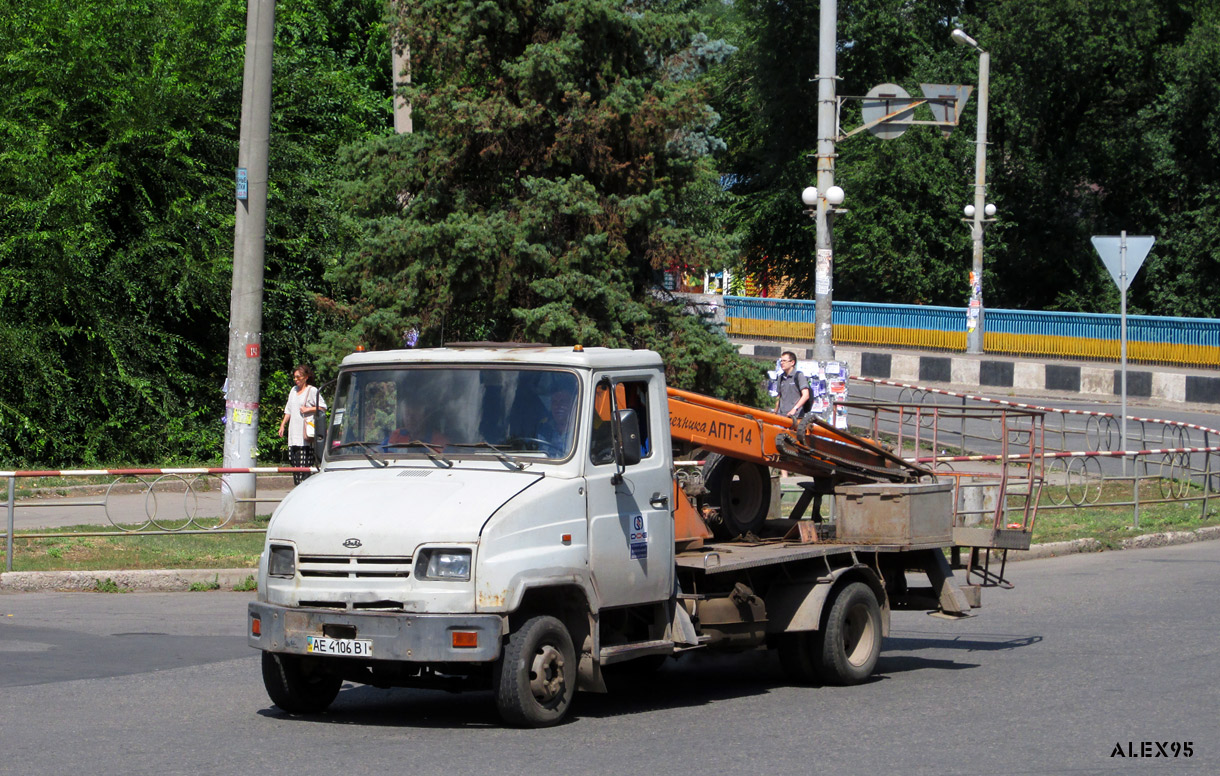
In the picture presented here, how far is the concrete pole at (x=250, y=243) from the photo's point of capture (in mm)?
16719

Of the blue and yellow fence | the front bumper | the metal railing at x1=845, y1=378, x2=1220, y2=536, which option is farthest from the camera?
the blue and yellow fence

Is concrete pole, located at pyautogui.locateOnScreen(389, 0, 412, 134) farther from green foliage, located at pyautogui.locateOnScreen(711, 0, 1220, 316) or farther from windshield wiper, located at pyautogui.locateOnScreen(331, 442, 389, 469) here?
green foliage, located at pyautogui.locateOnScreen(711, 0, 1220, 316)

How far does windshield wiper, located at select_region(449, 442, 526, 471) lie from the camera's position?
819 centimetres

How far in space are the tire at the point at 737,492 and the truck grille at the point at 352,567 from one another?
325cm

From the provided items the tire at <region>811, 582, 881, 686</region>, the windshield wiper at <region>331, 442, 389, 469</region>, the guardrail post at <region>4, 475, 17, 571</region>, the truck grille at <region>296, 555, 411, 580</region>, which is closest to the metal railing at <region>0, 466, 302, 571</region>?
the guardrail post at <region>4, 475, 17, 571</region>

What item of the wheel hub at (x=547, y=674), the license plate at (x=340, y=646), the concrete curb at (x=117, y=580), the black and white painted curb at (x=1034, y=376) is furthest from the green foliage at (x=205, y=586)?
the black and white painted curb at (x=1034, y=376)

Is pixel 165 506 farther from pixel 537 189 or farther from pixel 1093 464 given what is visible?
pixel 1093 464

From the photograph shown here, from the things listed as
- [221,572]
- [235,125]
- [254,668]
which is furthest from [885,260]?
[254,668]

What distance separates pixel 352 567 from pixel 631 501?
1763mm

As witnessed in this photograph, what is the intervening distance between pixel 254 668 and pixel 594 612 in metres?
3.01

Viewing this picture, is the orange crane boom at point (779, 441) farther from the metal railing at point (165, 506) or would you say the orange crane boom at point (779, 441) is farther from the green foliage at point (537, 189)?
the green foliage at point (537, 189)

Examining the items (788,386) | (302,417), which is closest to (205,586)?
(302,417)

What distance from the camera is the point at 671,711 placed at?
8758 mm

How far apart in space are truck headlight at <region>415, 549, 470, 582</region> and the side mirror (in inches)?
50.1
